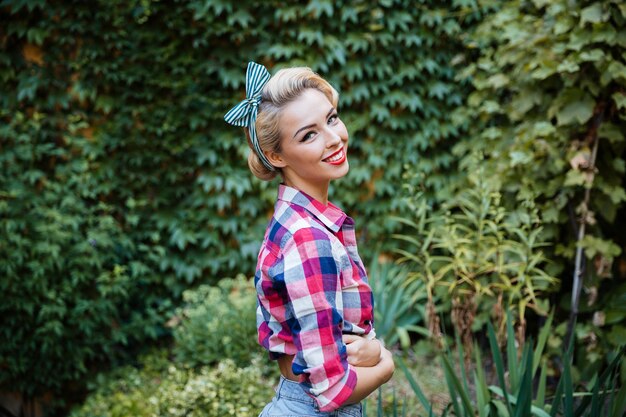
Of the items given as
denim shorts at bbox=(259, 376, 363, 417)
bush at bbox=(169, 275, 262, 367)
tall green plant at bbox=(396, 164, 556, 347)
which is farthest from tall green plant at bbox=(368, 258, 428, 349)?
denim shorts at bbox=(259, 376, 363, 417)

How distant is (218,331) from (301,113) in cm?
257

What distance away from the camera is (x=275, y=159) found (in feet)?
5.27

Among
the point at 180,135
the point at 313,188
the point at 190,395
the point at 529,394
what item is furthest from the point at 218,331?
the point at 313,188

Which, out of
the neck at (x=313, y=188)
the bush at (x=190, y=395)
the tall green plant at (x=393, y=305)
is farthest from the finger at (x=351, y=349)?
the tall green plant at (x=393, y=305)

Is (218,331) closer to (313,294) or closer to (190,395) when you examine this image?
(190,395)

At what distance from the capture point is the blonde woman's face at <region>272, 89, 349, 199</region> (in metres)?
1.54

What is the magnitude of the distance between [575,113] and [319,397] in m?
2.69

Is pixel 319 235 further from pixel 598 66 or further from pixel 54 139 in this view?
pixel 54 139

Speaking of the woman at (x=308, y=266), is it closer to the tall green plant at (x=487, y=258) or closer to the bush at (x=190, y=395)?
the bush at (x=190, y=395)

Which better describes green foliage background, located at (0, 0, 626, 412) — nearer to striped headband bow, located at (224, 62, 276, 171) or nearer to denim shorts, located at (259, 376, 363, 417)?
striped headband bow, located at (224, 62, 276, 171)

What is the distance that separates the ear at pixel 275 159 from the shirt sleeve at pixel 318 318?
25 centimetres

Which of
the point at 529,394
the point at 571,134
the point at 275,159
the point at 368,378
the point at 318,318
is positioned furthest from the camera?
the point at 571,134

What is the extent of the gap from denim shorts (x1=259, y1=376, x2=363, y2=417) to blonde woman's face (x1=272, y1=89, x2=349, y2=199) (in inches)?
21.4

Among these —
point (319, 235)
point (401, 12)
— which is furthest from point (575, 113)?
point (319, 235)
